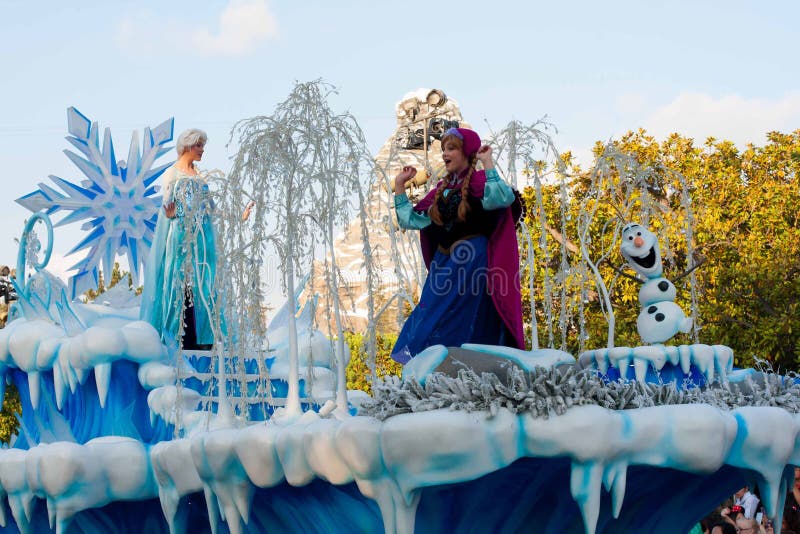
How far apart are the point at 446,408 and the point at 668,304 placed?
13.1 feet

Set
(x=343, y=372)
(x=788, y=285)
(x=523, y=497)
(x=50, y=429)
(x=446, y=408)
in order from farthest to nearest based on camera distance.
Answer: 1. (x=788, y=285)
2. (x=50, y=429)
3. (x=343, y=372)
4. (x=523, y=497)
5. (x=446, y=408)

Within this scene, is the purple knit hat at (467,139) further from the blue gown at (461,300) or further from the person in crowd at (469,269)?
the blue gown at (461,300)

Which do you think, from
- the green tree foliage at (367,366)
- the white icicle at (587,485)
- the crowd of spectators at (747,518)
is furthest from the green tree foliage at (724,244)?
the white icicle at (587,485)

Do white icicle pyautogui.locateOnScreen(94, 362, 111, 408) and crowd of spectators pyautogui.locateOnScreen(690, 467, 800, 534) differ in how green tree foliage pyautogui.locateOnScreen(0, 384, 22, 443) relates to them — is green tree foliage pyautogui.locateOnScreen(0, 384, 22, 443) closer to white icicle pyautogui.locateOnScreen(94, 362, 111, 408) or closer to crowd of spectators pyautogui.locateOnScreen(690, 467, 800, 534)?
white icicle pyautogui.locateOnScreen(94, 362, 111, 408)

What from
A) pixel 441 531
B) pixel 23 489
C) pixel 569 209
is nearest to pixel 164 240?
pixel 23 489

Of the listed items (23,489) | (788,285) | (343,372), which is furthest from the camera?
(788,285)

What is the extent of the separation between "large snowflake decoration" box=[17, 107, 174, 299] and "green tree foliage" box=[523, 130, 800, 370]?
6.22m

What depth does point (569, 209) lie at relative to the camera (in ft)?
59.1

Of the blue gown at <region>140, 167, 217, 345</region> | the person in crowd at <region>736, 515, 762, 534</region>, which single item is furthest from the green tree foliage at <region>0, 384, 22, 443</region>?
the person in crowd at <region>736, 515, 762, 534</region>

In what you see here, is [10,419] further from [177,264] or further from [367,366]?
[177,264]

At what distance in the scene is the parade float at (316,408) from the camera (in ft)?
19.4

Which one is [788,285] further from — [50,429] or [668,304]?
[50,429]

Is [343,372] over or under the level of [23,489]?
over

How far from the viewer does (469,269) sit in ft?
24.3
